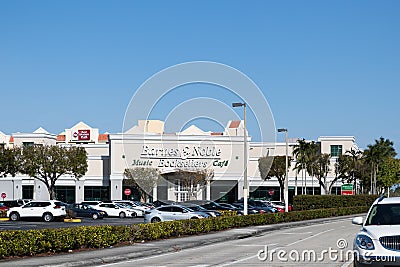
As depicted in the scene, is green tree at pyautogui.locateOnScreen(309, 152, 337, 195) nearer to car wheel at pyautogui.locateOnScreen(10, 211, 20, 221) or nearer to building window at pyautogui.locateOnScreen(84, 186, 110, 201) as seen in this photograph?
building window at pyautogui.locateOnScreen(84, 186, 110, 201)

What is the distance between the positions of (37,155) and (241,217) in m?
45.4

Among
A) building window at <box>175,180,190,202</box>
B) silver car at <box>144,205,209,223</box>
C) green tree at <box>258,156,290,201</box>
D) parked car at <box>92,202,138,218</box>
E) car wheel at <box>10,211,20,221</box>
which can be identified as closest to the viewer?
silver car at <box>144,205,209,223</box>

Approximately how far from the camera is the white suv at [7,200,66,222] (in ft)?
166

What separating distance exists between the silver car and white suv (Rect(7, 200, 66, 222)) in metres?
11.6

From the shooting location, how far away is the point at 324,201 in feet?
248

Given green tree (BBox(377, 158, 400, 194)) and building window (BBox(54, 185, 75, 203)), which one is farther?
green tree (BBox(377, 158, 400, 194))

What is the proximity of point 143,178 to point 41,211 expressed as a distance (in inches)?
1531

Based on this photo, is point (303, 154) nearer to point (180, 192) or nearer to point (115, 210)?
point (180, 192)

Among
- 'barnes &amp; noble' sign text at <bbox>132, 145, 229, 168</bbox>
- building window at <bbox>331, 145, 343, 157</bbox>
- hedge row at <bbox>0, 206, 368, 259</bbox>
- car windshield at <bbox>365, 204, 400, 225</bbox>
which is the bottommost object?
hedge row at <bbox>0, 206, 368, 259</bbox>

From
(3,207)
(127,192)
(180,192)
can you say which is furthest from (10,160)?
(180,192)

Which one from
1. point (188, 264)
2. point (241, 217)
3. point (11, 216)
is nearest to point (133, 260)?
point (188, 264)

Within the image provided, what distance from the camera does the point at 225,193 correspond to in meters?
98.1

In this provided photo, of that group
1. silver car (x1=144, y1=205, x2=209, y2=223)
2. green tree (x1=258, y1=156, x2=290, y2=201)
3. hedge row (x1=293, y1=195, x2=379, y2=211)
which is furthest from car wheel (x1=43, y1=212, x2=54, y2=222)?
green tree (x1=258, y1=156, x2=290, y2=201)

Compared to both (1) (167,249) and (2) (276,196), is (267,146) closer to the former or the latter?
(2) (276,196)
